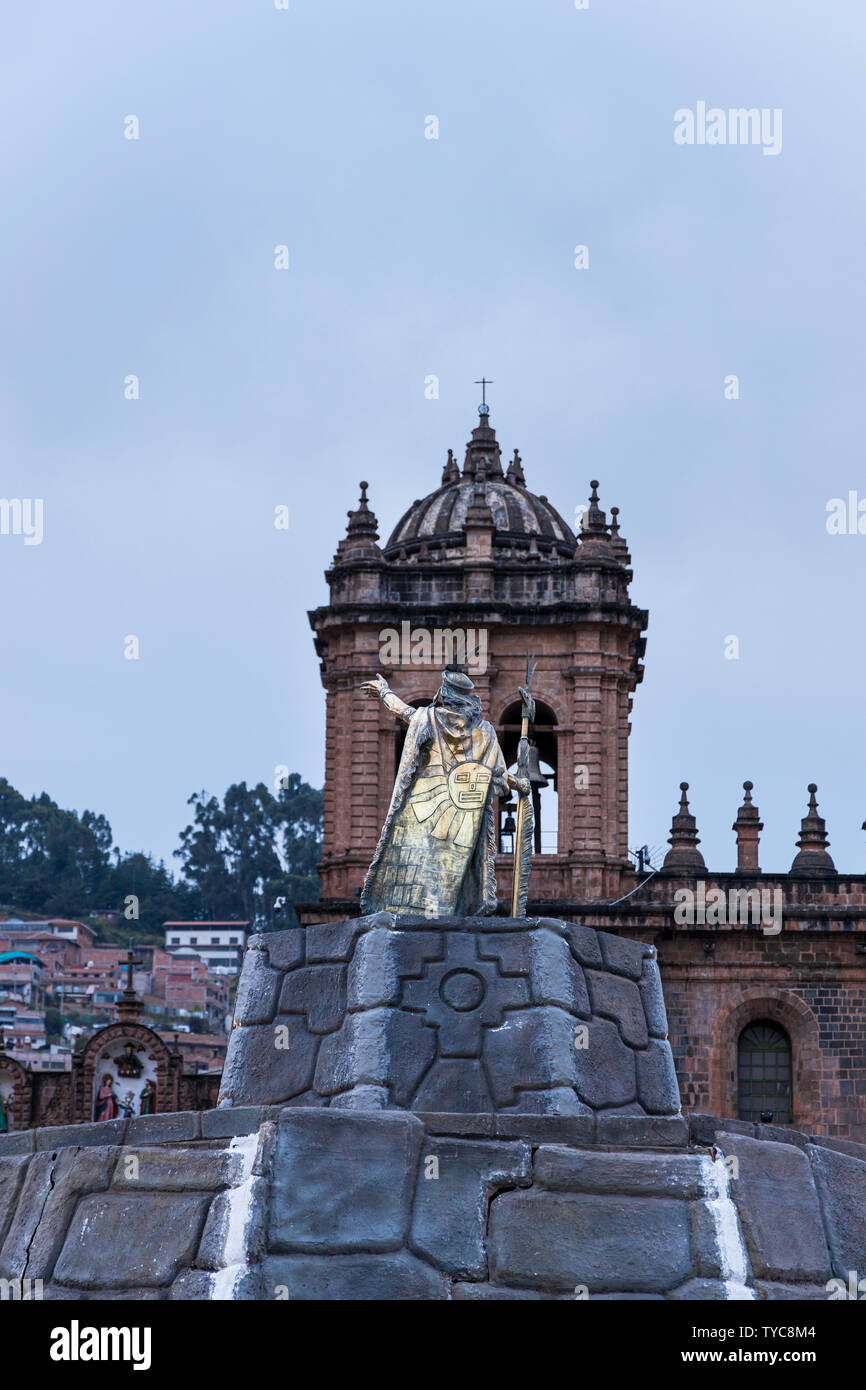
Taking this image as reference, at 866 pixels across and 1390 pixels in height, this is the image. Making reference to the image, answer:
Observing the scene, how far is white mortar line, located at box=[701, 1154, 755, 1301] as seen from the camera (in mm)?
10422

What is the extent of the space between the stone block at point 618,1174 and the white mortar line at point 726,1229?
2.0 inches

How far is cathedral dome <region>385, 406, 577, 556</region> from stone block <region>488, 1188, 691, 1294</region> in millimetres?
30999

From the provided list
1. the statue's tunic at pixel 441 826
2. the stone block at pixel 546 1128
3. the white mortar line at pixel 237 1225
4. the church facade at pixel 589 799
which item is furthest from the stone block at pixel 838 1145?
the church facade at pixel 589 799

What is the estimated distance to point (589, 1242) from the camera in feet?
34.6

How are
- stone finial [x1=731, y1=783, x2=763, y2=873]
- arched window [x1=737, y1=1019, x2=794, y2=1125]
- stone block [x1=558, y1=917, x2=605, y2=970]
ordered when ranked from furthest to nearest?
stone finial [x1=731, y1=783, x2=763, y2=873], arched window [x1=737, y1=1019, x2=794, y2=1125], stone block [x1=558, y1=917, x2=605, y2=970]

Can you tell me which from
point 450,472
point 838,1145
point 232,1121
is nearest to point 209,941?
point 450,472

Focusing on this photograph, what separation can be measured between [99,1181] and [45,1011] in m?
84.8

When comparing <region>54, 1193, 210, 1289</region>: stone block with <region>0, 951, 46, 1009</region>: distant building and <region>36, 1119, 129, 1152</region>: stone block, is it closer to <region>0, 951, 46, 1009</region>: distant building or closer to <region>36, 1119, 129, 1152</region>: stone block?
<region>36, 1119, 129, 1152</region>: stone block

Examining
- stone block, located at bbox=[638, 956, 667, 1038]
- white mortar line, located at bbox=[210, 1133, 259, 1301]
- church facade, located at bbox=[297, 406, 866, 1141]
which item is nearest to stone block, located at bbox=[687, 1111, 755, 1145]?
stone block, located at bbox=[638, 956, 667, 1038]

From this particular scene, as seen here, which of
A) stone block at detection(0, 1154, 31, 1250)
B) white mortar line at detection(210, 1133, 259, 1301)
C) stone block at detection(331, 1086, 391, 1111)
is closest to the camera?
white mortar line at detection(210, 1133, 259, 1301)

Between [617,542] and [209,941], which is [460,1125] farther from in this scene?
[209,941]

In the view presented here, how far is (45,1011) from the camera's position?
309ft

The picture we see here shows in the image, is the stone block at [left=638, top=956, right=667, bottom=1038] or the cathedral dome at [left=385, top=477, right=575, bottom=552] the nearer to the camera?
the stone block at [left=638, top=956, right=667, bottom=1038]

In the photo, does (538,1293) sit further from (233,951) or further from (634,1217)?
(233,951)
